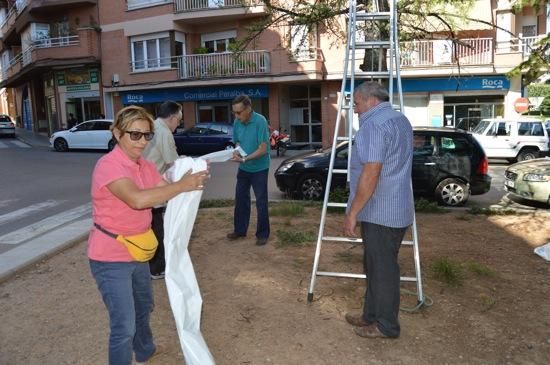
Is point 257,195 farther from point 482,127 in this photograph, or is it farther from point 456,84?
point 456,84

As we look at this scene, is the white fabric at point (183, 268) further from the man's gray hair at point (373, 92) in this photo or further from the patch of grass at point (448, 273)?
the patch of grass at point (448, 273)

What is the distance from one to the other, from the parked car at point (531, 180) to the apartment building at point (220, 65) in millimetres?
11362

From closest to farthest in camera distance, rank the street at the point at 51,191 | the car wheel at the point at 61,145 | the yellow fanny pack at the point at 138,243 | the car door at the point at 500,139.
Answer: the yellow fanny pack at the point at 138,243 < the street at the point at 51,191 < the car door at the point at 500,139 < the car wheel at the point at 61,145

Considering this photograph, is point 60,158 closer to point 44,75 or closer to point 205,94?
point 205,94

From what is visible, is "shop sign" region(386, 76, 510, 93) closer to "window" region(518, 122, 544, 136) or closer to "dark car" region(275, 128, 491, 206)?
"window" region(518, 122, 544, 136)

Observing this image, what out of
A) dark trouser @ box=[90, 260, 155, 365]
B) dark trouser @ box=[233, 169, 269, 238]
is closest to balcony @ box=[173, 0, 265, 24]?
dark trouser @ box=[233, 169, 269, 238]

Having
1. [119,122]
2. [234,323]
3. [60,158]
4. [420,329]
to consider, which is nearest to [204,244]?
[234,323]

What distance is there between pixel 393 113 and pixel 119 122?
1.83m

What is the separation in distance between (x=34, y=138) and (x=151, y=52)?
A: 10226 millimetres

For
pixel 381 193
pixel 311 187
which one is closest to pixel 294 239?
pixel 381 193

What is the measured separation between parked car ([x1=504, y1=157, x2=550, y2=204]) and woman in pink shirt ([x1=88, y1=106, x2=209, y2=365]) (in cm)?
859

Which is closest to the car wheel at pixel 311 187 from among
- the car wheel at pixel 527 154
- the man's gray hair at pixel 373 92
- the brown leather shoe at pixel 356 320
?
the brown leather shoe at pixel 356 320

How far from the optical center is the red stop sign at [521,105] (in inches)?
903

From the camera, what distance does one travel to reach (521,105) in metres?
23.0
